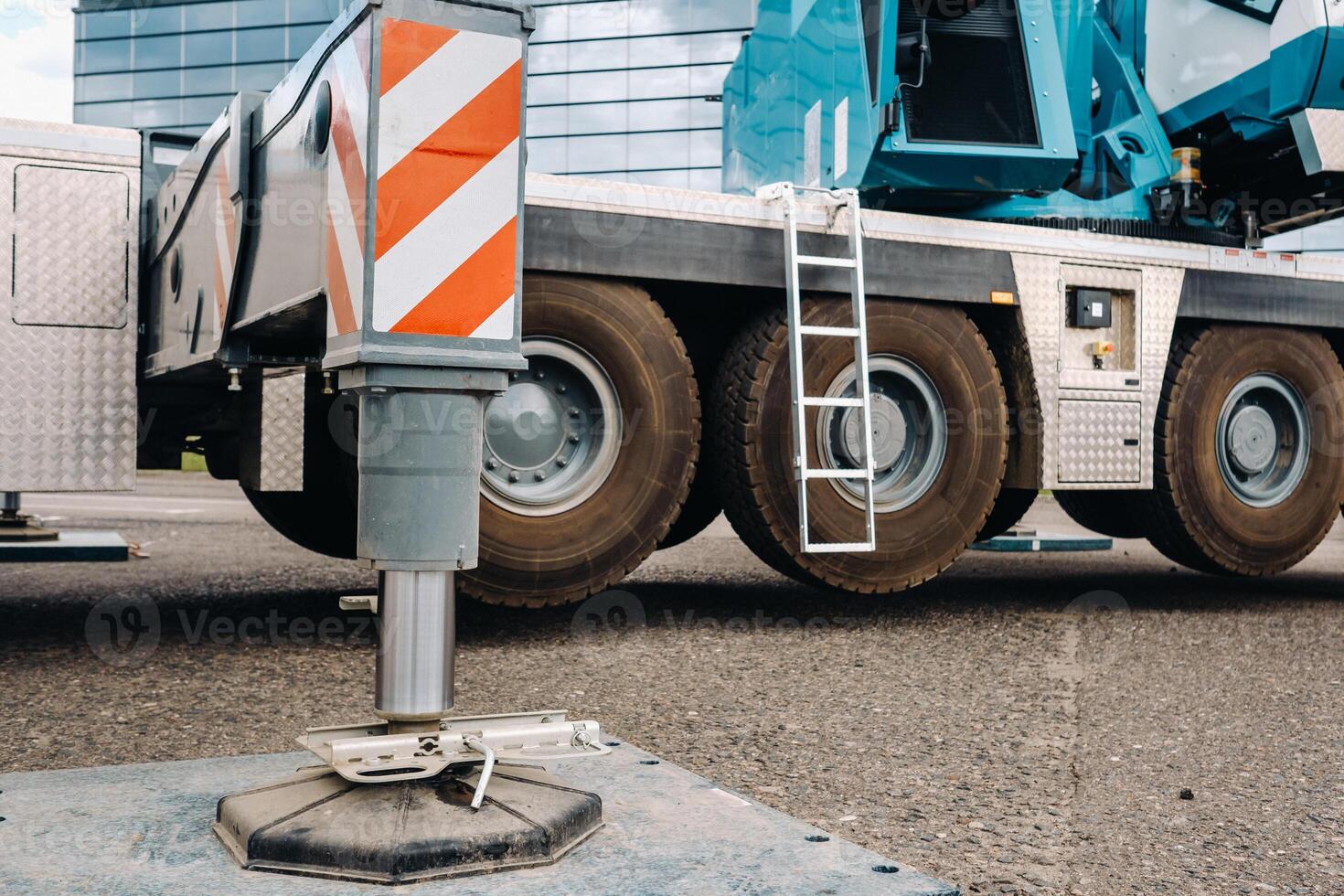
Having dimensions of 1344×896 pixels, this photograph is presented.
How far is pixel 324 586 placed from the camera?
5.86 metres

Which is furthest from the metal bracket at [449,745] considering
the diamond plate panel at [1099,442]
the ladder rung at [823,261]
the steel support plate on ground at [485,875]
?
the diamond plate panel at [1099,442]

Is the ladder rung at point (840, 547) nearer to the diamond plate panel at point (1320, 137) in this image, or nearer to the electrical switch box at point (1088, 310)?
the electrical switch box at point (1088, 310)

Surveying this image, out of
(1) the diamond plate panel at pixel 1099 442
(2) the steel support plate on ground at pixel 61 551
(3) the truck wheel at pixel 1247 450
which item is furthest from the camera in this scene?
(2) the steel support plate on ground at pixel 61 551

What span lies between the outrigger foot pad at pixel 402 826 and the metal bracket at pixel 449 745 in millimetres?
41

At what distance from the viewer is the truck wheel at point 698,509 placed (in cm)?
500

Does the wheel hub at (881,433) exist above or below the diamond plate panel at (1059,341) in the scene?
below

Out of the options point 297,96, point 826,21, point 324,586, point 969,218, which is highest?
point 826,21

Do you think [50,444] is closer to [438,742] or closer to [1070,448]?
[438,742]

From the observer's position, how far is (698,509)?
5.59 meters

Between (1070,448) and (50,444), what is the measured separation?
3863 millimetres

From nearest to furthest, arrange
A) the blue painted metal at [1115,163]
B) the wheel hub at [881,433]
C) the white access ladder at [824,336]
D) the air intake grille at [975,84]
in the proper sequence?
the white access ladder at [824,336], the wheel hub at [881,433], the air intake grille at [975,84], the blue painted metal at [1115,163]

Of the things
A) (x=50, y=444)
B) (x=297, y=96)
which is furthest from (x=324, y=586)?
(x=297, y=96)

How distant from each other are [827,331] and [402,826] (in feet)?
10.4

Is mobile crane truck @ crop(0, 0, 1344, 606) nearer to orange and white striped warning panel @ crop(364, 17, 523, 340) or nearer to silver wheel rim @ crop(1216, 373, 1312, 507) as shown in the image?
silver wheel rim @ crop(1216, 373, 1312, 507)
